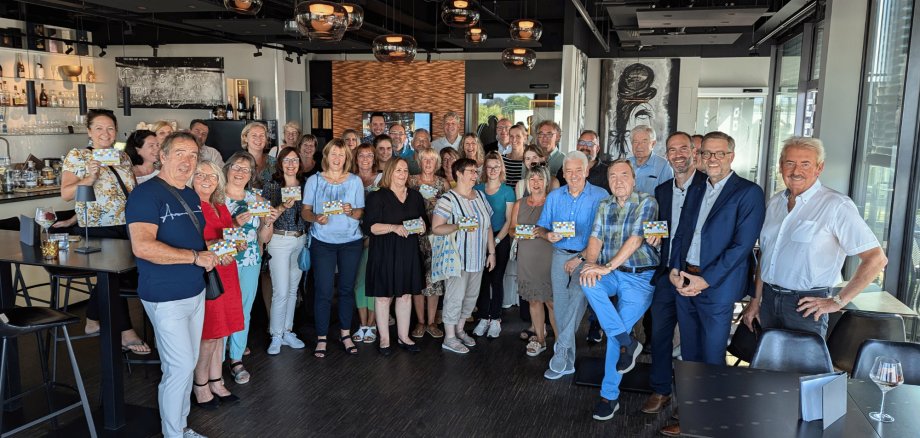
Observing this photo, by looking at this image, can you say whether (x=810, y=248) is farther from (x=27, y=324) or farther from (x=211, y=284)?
(x=27, y=324)

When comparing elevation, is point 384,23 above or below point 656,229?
above

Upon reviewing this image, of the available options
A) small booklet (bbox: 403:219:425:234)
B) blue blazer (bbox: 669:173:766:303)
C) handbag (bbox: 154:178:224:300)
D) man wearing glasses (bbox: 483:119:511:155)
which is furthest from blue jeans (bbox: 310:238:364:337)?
blue blazer (bbox: 669:173:766:303)

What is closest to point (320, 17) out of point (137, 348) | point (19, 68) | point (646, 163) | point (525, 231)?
point (525, 231)

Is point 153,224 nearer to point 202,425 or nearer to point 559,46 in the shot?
point 202,425

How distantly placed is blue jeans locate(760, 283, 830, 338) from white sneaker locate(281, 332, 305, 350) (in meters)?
3.54

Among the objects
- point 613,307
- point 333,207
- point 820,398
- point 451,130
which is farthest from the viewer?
point 451,130

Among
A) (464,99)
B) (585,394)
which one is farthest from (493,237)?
(464,99)

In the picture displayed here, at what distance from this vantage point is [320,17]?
13.7 feet

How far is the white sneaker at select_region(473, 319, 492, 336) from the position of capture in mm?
5730

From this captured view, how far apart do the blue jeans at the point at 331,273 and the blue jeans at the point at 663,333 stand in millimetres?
2341

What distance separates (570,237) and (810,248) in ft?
5.04

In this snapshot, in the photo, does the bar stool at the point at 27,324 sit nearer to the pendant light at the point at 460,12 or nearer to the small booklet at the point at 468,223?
the small booklet at the point at 468,223

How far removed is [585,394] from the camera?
14.8 ft

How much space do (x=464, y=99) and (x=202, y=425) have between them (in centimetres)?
974
